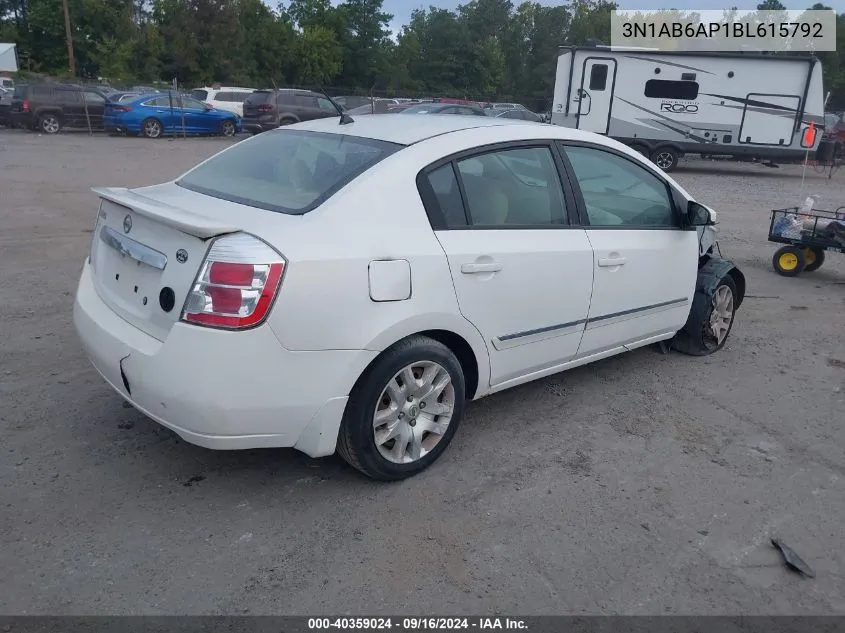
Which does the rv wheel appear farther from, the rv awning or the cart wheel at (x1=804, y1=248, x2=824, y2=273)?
the rv awning

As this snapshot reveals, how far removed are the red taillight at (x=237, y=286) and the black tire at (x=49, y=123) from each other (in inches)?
984

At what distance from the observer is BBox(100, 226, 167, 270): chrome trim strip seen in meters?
3.21

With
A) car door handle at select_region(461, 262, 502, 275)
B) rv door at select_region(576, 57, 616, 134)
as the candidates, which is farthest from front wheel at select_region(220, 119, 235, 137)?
car door handle at select_region(461, 262, 502, 275)

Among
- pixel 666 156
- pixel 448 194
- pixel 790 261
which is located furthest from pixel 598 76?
pixel 448 194

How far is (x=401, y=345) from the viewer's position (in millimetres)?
3375

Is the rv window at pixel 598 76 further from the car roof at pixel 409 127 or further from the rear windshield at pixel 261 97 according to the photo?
the car roof at pixel 409 127

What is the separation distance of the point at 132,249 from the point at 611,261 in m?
2.61

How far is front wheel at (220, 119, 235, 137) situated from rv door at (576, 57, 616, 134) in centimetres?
1279

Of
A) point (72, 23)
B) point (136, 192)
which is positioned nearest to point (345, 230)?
point (136, 192)

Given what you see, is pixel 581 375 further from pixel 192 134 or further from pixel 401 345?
pixel 192 134

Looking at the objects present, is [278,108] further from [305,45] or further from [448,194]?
[305,45]

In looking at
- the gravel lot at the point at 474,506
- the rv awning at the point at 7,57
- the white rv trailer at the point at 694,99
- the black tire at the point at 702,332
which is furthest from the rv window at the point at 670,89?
the rv awning at the point at 7,57

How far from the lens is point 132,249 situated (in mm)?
3395

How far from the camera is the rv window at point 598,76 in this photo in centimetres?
2033
